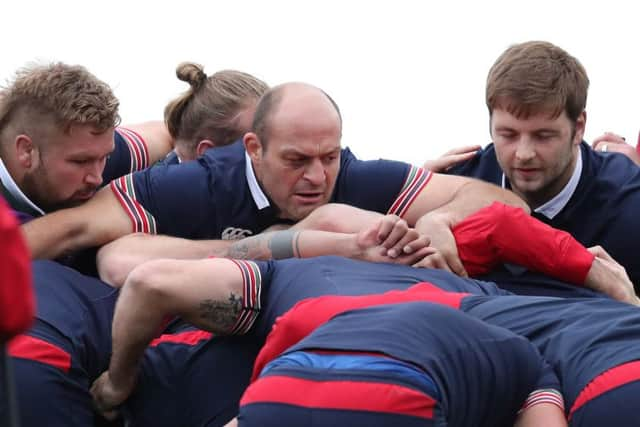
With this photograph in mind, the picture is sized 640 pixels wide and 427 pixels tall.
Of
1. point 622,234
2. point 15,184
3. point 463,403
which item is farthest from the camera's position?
point 622,234

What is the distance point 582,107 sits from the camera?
10.4ft

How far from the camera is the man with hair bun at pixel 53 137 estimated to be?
111 inches

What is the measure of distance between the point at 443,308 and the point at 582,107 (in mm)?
1547

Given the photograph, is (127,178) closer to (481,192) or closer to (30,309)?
(481,192)

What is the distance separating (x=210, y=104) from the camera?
3371mm

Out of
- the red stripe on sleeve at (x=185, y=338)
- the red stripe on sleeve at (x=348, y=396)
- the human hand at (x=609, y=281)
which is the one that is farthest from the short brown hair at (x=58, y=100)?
the red stripe on sleeve at (x=348, y=396)

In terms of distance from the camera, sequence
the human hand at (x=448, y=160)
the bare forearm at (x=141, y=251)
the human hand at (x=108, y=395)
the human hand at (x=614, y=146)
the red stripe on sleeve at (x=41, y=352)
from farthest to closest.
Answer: the human hand at (x=614, y=146) < the human hand at (x=448, y=160) < the bare forearm at (x=141, y=251) < the human hand at (x=108, y=395) < the red stripe on sleeve at (x=41, y=352)

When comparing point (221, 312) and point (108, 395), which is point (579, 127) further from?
point (108, 395)

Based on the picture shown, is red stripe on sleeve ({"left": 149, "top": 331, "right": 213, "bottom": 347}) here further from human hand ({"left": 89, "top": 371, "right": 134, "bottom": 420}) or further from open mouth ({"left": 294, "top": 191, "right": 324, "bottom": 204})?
open mouth ({"left": 294, "top": 191, "right": 324, "bottom": 204})

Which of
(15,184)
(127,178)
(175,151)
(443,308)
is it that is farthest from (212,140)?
(443,308)

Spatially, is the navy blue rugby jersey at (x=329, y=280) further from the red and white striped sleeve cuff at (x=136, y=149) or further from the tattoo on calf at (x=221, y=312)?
the red and white striped sleeve cuff at (x=136, y=149)

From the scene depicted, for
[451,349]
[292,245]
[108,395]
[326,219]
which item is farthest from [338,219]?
[451,349]

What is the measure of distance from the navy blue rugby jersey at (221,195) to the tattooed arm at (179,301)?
68cm

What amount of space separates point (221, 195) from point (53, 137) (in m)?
0.42
